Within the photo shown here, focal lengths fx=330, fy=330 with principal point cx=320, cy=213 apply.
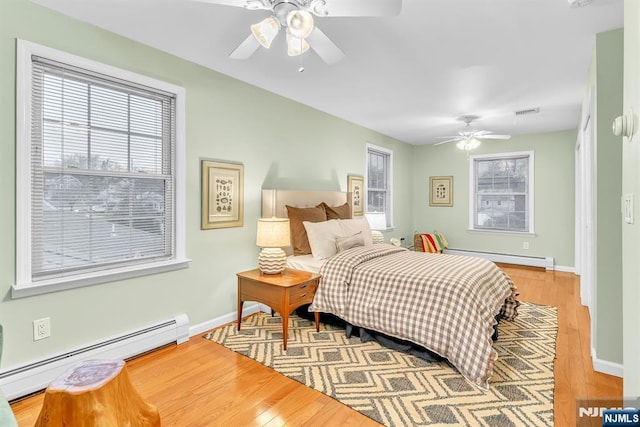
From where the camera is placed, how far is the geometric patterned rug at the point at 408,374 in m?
1.89

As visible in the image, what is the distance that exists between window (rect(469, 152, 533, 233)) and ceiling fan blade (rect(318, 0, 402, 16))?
5.26 meters

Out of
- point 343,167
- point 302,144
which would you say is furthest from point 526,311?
point 302,144

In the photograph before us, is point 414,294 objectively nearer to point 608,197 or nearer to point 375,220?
point 608,197

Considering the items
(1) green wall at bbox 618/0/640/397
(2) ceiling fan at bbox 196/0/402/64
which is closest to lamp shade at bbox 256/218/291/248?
(2) ceiling fan at bbox 196/0/402/64

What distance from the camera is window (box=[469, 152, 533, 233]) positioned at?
5.88 meters

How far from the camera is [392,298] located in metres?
2.60

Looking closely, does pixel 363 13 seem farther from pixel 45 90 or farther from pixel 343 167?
pixel 343 167

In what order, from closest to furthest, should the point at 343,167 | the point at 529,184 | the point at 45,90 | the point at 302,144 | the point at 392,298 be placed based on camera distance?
1. the point at 45,90
2. the point at 392,298
3. the point at 302,144
4. the point at 343,167
5. the point at 529,184

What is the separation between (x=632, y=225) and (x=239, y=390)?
220 cm

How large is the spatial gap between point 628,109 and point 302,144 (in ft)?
10.5

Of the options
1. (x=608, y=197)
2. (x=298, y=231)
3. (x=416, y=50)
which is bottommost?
(x=298, y=231)

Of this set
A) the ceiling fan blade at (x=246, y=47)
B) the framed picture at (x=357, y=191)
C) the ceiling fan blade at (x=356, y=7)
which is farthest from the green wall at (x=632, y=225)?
the framed picture at (x=357, y=191)

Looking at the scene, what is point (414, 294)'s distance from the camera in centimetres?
251

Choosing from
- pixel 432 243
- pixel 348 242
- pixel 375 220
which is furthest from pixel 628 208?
pixel 432 243
